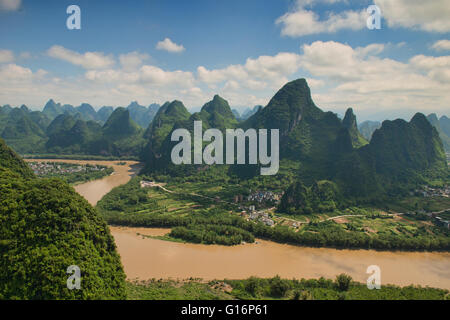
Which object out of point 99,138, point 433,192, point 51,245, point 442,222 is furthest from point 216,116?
point 51,245

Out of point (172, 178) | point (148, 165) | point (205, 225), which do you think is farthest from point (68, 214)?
point (148, 165)

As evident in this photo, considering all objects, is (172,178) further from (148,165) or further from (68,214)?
(68,214)

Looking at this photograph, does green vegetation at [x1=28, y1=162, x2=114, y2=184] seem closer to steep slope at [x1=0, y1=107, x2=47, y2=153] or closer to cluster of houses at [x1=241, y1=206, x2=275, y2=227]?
steep slope at [x1=0, y1=107, x2=47, y2=153]

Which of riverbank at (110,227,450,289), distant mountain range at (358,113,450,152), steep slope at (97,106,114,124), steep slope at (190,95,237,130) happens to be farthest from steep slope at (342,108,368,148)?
steep slope at (97,106,114,124)

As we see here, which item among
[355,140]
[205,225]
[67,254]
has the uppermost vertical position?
[355,140]

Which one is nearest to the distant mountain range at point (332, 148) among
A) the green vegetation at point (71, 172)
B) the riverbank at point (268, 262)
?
the green vegetation at point (71, 172)
